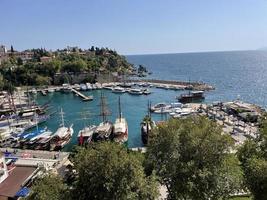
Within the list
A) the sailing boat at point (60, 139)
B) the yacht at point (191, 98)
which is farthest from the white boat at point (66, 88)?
the sailing boat at point (60, 139)

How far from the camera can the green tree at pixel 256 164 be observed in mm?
19359

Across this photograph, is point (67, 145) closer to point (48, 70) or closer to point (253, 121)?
point (253, 121)

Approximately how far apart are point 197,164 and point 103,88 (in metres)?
95.8

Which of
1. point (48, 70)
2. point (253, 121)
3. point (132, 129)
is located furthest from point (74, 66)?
point (253, 121)

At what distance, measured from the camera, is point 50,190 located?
19.2 meters

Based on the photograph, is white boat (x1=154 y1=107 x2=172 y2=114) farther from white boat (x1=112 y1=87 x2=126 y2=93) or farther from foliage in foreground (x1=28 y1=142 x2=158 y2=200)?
foliage in foreground (x1=28 y1=142 x2=158 y2=200)

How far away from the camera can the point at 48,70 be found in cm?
13025

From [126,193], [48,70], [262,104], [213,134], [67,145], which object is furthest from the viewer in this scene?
[48,70]

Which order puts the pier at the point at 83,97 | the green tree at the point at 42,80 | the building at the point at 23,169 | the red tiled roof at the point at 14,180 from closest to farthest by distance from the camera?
the red tiled roof at the point at 14,180, the building at the point at 23,169, the pier at the point at 83,97, the green tree at the point at 42,80

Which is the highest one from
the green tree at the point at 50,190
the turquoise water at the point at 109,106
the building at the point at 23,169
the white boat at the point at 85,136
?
the green tree at the point at 50,190

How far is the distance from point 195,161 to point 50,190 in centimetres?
940

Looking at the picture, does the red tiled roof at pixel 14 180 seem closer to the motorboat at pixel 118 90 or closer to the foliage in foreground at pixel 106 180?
the foliage in foreground at pixel 106 180

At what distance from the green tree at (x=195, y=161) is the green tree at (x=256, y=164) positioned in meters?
0.73

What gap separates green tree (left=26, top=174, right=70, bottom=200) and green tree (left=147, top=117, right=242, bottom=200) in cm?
670
